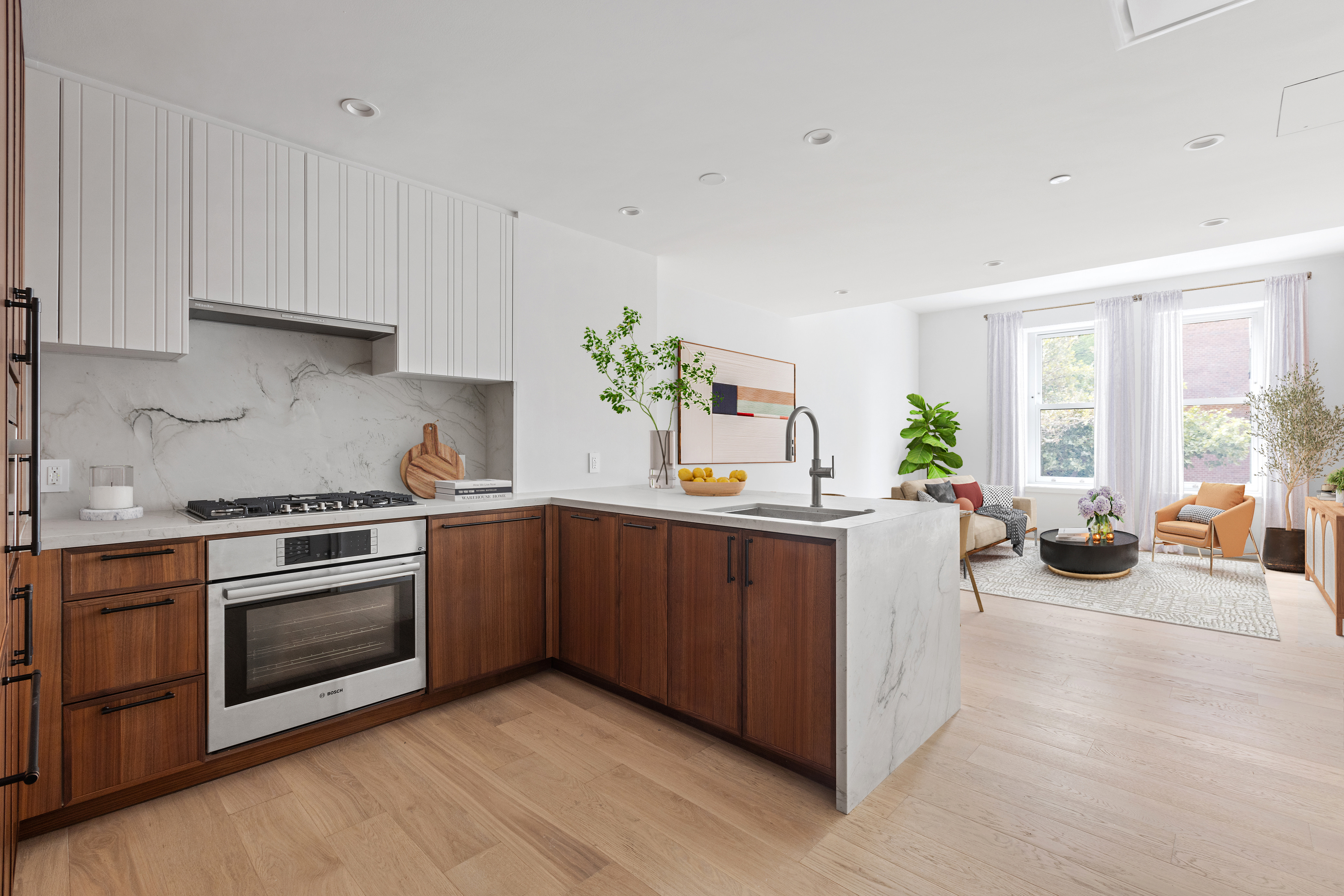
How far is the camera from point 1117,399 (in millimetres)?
6758

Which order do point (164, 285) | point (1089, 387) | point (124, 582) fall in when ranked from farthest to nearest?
point (1089, 387) < point (164, 285) < point (124, 582)

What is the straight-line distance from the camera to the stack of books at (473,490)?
9.42ft

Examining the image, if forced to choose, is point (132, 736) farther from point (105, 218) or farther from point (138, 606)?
point (105, 218)

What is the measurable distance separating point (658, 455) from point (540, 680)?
1327 mm

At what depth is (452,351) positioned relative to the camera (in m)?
2.99

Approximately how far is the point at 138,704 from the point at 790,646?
2.04 meters

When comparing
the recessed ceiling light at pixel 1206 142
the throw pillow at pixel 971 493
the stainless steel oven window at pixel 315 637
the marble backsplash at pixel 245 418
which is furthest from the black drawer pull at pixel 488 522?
the throw pillow at pixel 971 493

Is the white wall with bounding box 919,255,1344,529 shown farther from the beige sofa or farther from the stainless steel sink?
the stainless steel sink

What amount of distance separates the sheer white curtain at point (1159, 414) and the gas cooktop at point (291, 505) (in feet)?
23.2

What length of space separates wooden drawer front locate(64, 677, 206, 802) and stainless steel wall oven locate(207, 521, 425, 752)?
5 cm

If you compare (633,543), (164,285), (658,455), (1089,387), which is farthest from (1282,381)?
(164,285)

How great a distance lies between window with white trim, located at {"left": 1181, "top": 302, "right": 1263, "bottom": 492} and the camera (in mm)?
6145

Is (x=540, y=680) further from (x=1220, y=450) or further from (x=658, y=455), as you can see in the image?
(x=1220, y=450)

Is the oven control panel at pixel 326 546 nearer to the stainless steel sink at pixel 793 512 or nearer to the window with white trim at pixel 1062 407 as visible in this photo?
the stainless steel sink at pixel 793 512
